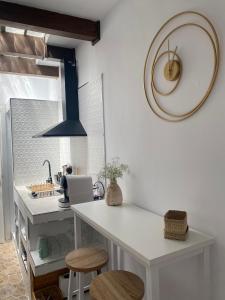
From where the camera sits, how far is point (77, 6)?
83.7 inches

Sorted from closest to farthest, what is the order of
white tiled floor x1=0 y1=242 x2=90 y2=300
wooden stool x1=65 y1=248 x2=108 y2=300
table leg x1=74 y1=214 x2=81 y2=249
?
wooden stool x1=65 y1=248 x2=108 y2=300 < table leg x1=74 y1=214 x2=81 y2=249 < white tiled floor x1=0 y1=242 x2=90 y2=300

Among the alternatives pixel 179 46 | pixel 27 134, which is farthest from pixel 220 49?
pixel 27 134

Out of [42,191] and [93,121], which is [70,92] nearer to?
[93,121]

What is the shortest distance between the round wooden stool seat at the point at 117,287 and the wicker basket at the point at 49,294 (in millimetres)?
876

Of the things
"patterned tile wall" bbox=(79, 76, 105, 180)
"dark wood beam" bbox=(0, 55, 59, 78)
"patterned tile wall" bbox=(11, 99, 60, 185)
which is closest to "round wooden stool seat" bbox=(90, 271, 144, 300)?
"patterned tile wall" bbox=(79, 76, 105, 180)

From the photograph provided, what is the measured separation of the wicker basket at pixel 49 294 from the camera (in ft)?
6.73

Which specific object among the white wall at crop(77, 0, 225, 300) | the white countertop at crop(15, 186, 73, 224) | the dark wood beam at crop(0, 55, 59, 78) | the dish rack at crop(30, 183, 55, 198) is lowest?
the white countertop at crop(15, 186, 73, 224)

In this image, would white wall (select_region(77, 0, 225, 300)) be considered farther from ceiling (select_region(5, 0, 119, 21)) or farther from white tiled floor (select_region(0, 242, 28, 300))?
white tiled floor (select_region(0, 242, 28, 300))

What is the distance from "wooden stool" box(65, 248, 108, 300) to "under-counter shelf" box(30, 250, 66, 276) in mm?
352

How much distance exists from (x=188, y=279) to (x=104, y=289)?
534 millimetres

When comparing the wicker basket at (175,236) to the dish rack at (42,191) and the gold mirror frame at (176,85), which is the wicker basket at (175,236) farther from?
the dish rack at (42,191)

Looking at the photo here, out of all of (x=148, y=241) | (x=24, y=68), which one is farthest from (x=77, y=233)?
(x=24, y=68)

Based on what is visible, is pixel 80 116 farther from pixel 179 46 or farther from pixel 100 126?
pixel 179 46

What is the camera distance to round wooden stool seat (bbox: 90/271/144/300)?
1279 millimetres
